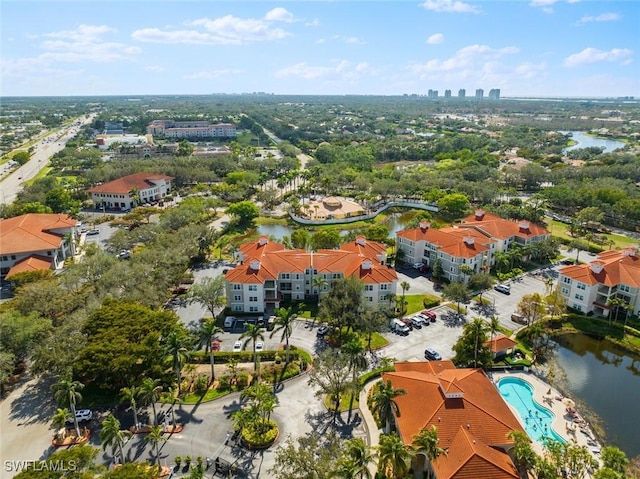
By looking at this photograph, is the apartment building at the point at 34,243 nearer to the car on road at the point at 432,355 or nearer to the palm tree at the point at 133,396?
the palm tree at the point at 133,396

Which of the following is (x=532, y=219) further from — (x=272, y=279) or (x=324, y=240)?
(x=272, y=279)

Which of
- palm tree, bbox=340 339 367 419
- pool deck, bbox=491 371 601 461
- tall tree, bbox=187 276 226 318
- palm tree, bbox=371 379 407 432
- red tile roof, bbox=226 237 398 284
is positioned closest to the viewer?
palm tree, bbox=371 379 407 432

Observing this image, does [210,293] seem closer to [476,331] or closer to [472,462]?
[476,331]

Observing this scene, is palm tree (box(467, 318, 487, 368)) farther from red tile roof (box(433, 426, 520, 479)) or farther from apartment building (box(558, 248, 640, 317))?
apartment building (box(558, 248, 640, 317))

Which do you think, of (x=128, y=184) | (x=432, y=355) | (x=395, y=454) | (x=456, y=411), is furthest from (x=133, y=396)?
(x=128, y=184)

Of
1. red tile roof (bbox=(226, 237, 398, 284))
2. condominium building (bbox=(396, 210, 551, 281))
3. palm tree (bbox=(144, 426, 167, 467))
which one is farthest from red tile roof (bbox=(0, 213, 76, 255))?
condominium building (bbox=(396, 210, 551, 281))

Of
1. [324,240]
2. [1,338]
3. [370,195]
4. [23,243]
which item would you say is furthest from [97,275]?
[370,195]

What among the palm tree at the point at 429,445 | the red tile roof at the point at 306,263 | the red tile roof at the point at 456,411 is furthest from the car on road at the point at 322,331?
the palm tree at the point at 429,445
